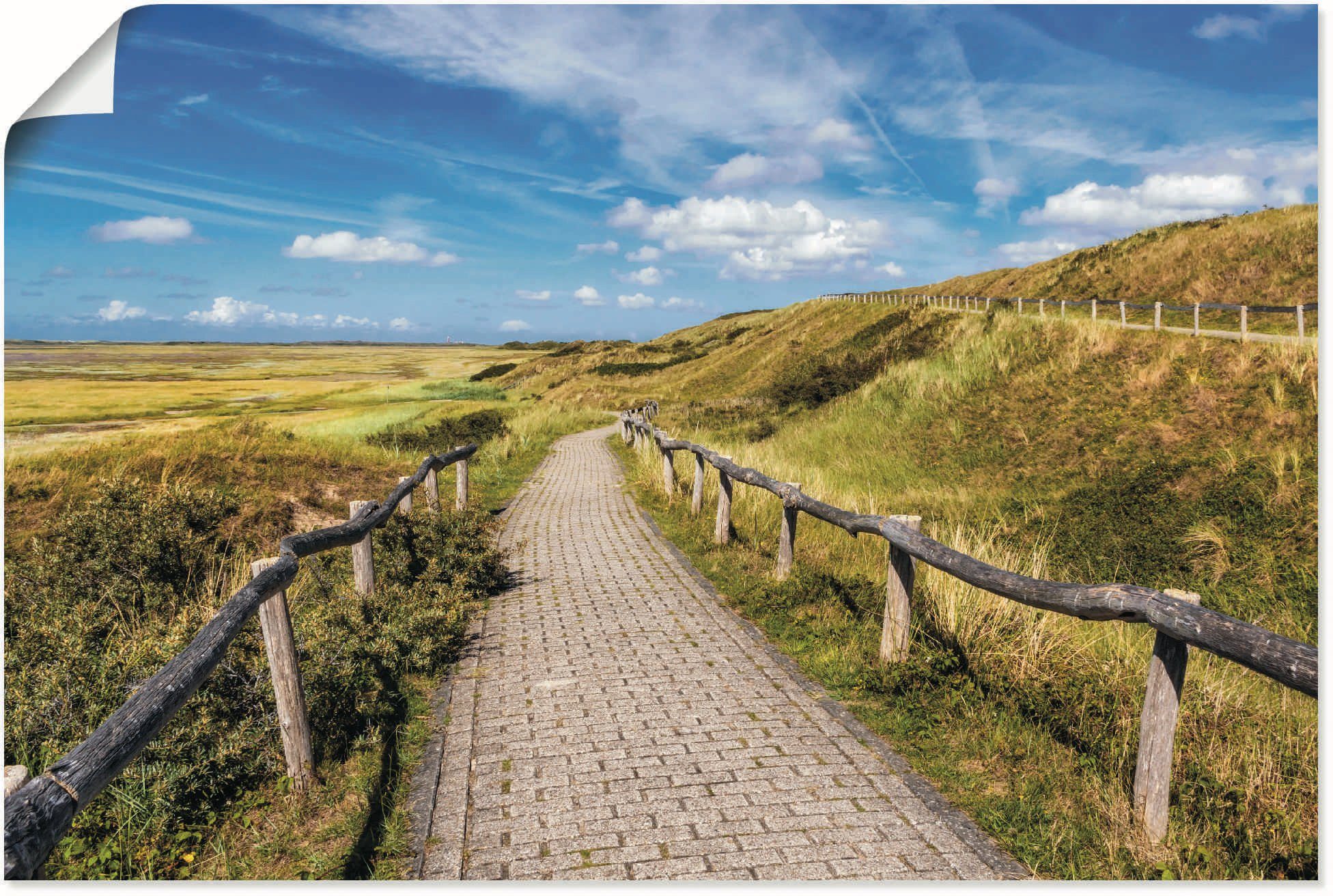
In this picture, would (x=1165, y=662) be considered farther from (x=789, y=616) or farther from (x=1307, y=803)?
(x=789, y=616)

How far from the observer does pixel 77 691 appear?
4.25 meters

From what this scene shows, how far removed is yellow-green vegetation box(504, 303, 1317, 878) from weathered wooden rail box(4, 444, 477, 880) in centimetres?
327

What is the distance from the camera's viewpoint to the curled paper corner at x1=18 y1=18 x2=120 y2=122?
8.99 feet

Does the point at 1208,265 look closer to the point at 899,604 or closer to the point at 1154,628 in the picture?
the point at 899,604

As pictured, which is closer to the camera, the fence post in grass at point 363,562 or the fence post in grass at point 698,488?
the fence post in grass at point 363,562

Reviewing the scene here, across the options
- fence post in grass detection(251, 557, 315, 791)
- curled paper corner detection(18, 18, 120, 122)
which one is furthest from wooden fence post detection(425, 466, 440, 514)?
curled paper corner detection(18, 18, 120, 122)

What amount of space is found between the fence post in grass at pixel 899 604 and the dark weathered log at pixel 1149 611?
15 cm

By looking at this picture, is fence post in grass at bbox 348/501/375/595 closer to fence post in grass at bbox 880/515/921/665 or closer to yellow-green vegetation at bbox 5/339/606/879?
yellow-green vegetation at bbox 5/339/606/879

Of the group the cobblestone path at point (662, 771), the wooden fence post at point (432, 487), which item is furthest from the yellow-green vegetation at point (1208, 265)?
the cobblestone path at point (662, 771)

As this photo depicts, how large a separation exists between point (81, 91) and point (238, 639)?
3092 millimetres

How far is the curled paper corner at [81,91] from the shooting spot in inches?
108

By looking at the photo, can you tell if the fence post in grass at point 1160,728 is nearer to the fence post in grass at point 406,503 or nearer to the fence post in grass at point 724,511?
the fence post in grass at point 724,511

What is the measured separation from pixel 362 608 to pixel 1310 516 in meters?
12.0

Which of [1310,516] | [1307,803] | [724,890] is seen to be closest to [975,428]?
[1310,516]
